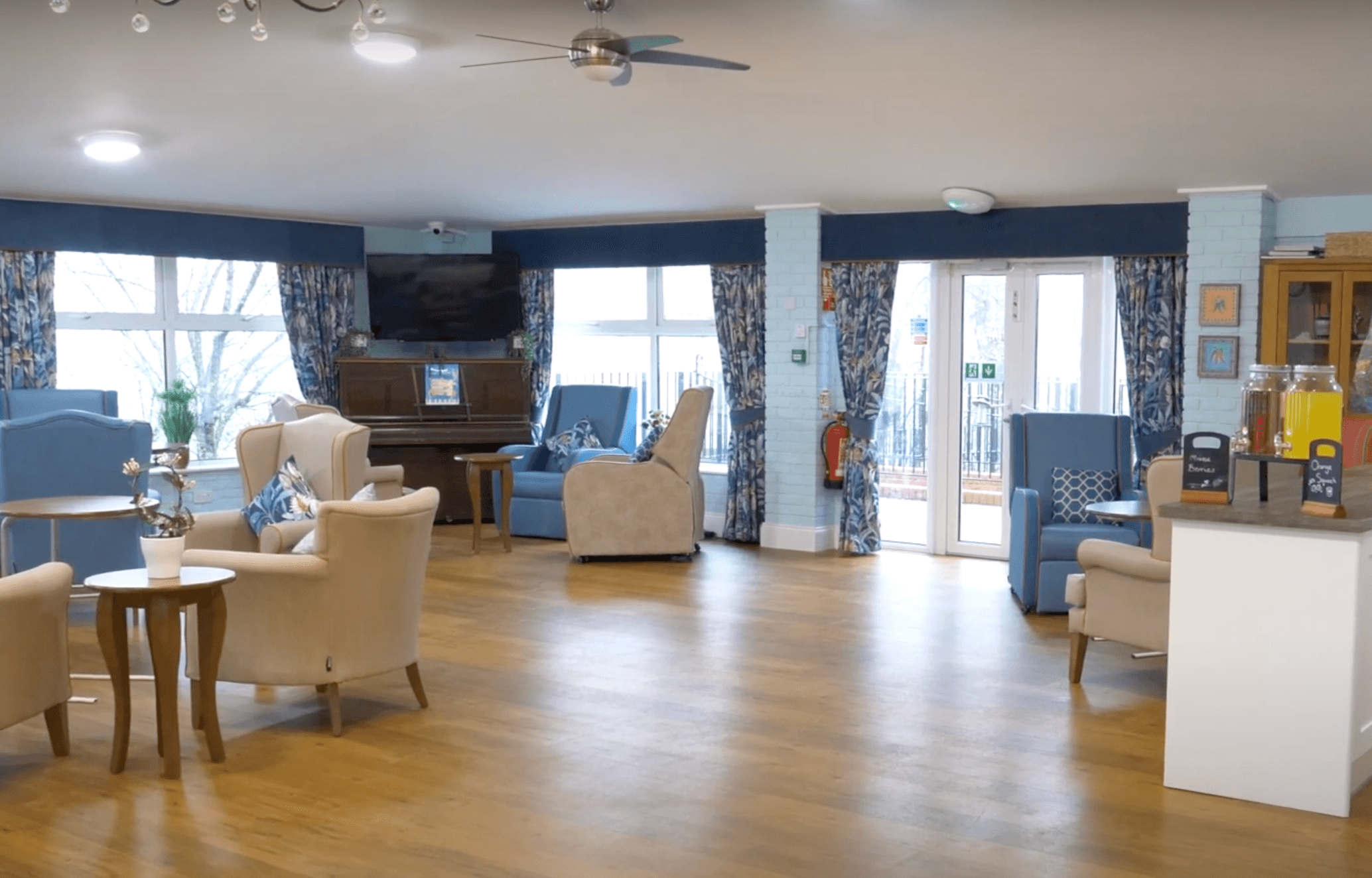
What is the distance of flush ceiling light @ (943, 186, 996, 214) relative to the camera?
799 centimetres

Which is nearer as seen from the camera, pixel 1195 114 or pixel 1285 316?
pixel 1195 114

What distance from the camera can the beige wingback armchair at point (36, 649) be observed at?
14.2 feet

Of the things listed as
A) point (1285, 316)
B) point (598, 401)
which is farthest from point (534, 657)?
point (1285, 316)

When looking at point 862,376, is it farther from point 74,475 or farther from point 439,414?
point 74,475

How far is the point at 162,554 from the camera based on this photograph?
4.42 metres

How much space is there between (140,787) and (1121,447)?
5584 millimetres

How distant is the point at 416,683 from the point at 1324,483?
347 cm

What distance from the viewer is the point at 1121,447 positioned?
25.0ft

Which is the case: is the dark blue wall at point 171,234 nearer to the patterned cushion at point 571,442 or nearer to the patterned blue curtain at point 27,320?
the patterned blue curtain at point 27,320

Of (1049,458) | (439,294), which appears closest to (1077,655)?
(1049,458)

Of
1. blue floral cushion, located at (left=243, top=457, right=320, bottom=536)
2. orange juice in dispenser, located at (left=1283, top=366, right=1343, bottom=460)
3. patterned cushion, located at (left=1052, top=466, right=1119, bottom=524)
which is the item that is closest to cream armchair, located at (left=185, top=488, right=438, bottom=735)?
blue floral cushion, located at (left=243, top=457, right=320, bottom=536)

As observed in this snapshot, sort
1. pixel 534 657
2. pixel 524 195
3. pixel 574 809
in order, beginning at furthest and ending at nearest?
pixel 524 195, pixel 534 657, pixel 574 809

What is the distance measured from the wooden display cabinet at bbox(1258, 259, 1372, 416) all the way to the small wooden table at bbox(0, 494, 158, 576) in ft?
20.0

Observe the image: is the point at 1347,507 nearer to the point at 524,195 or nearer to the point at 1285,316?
the point at 1285,316
